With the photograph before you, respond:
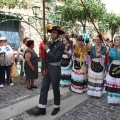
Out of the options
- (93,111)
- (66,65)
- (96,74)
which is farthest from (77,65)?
(93,111)

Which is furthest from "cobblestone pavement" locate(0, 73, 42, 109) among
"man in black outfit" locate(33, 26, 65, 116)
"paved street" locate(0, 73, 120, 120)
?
"man in black outfit" locate(33, 26, 65, 116)

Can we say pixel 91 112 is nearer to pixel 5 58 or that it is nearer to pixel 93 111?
pixel 93 111

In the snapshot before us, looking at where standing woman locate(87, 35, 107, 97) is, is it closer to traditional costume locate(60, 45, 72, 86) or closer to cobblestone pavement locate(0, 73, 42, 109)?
traditional costume locate(60, 45, 72, 86)

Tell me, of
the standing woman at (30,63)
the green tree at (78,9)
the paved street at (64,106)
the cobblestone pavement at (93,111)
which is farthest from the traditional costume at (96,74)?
the green tree at (78,9)

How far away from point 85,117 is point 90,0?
1356 centimetres

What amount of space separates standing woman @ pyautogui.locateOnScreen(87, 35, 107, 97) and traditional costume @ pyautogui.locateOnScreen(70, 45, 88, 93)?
34 centimetres

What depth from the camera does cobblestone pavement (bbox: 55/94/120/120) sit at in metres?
4.27

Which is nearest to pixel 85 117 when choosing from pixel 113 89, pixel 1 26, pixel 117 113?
pixel 117 113

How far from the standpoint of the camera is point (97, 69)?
5324 mm

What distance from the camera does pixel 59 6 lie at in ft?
54.2

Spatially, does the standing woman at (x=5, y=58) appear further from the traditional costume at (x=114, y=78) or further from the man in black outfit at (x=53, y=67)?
the traditional costume at (x=114, y=78)

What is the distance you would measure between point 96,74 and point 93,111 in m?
1.11

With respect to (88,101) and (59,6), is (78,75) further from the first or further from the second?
(59,6)

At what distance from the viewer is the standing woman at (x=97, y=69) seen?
17.1 feet
